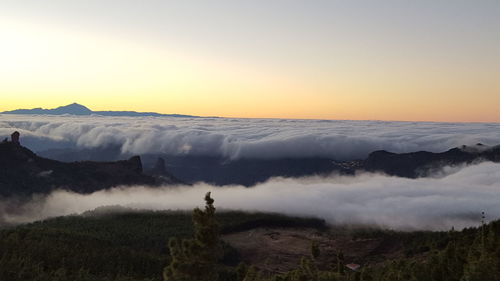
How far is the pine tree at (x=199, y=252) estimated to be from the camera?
144 feet

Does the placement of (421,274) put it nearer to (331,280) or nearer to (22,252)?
(331,280)

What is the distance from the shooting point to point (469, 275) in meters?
75.8

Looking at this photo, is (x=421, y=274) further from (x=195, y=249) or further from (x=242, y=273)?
(x=195, y=249)

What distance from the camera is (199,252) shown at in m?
43.9

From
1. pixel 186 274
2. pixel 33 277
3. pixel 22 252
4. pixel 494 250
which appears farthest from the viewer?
pixel 22 252

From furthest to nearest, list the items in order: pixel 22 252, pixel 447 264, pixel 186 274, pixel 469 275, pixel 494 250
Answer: pixel 22 252 → pixel 447 264 → pixel 494 250 → pixel 469 275 → pixel 186 274

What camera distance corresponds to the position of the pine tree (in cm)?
4381

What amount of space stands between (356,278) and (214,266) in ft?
264

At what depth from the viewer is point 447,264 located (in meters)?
129

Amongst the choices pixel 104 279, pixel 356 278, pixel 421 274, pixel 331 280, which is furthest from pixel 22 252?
pixel 421 274

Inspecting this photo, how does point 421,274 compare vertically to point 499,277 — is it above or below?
below

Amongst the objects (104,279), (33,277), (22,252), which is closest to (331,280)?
(104,279)

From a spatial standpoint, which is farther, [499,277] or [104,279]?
[104,279]

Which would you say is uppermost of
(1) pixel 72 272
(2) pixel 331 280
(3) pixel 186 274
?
(3) pixel 186 274
